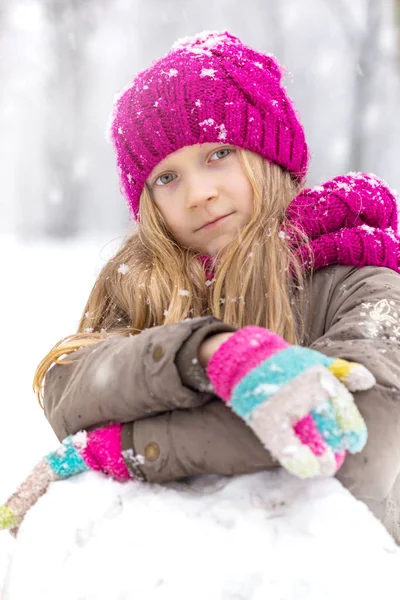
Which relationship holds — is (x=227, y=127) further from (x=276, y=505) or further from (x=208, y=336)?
(x=276, y=505)

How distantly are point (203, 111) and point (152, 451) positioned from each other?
3.04 feet

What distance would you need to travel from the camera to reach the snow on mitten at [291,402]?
80 centimetres

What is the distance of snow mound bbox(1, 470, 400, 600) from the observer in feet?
2.68

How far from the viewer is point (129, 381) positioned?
3.31ft

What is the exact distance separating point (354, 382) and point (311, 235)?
1.92ft

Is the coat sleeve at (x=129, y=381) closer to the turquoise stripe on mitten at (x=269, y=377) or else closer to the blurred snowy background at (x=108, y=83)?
the turquoise stripe on mitten at (x=269, y=377)

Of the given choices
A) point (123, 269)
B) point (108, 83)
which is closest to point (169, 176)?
point (123, 269)

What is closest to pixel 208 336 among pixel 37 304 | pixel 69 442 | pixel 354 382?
pixel 354 382

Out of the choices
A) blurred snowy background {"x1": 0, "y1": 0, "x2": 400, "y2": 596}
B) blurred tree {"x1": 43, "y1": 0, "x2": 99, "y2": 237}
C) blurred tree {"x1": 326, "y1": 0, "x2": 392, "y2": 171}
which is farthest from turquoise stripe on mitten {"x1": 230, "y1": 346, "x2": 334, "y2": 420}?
blurred tree {"x1": 43, "y1": 0, "x2": 99, "y2": 237}

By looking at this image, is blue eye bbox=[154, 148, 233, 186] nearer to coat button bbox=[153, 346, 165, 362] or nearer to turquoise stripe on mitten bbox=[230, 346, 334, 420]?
coat button bbox=[153, 346, 165, 362]

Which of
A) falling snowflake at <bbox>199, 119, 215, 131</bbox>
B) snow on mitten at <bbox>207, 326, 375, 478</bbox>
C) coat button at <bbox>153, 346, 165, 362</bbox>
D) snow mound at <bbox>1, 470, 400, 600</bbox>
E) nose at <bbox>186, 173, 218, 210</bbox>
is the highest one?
falling snowflake at <bbox>199, 119, 215, 131</bbox>

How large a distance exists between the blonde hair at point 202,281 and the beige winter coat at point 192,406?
8.2 inches

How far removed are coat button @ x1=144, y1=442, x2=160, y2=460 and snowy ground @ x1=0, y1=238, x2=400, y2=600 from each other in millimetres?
60

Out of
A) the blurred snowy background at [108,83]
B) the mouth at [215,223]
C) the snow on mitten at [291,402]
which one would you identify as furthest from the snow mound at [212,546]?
the blurred snowy background at [108,83]
